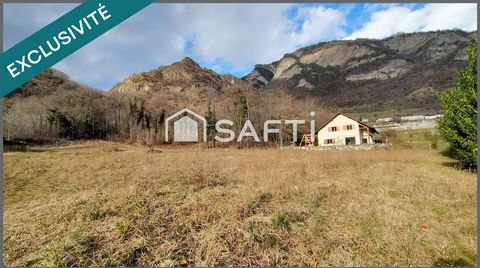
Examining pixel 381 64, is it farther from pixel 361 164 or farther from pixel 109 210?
pixel 109 210

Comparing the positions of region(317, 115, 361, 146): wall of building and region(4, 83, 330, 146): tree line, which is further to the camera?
region(4, 83, 330, 146): tree line

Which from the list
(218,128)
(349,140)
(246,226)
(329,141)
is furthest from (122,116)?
(246,226)

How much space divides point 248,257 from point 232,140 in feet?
142

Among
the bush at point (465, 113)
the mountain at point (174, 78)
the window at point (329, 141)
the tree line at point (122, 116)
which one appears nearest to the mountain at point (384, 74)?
the mountain at point (174, 78)

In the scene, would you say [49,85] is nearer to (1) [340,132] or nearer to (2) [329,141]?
(2) [329,141]

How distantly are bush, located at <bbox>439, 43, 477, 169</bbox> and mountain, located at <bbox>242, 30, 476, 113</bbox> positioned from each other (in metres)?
79.3

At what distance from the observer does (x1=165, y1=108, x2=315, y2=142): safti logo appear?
47719 mm

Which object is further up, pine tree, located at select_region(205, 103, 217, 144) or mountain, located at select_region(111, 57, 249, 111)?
mountain, located at select_region(111, 57, 249, 111)

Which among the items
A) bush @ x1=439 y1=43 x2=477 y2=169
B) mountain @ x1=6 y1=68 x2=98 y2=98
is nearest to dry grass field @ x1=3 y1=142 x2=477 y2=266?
bush @ x1=439 y1=43 x2=477 y2=169

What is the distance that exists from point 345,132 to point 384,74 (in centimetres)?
12910

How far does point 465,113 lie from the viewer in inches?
503

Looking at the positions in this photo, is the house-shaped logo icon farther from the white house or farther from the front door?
the front door

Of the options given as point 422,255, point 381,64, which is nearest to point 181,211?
point 422,255

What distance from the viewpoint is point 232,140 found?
47.3 metres
